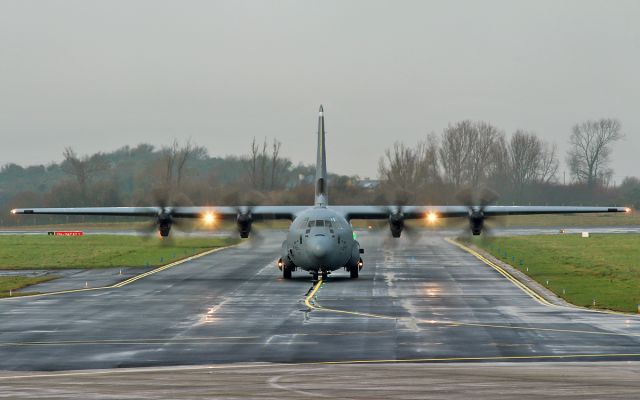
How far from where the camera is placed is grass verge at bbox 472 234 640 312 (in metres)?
49.6

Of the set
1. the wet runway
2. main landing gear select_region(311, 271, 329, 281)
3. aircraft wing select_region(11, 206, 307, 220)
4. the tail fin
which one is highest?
the tail fin

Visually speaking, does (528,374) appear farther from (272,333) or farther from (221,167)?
(221,167)

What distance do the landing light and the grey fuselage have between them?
7529 mm

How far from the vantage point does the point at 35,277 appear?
6306 cm

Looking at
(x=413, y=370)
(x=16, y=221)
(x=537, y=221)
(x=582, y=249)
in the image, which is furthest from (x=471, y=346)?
(x=16, y=221)

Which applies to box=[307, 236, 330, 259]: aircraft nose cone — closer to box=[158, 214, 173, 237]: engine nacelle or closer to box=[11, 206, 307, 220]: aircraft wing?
box=[11, 206, 307, 220]: aircraft wing

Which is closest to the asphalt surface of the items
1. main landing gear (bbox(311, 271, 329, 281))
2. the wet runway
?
the wet runway

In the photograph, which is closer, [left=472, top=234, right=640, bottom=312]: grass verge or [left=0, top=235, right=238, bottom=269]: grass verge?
[left=472, top=234, right=640, bottom=312]: grass verge

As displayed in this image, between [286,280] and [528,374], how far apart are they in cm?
3390

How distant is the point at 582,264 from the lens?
235 feet

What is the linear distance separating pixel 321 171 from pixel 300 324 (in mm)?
25785

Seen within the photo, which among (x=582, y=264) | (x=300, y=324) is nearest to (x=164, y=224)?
(x=300, y=324)

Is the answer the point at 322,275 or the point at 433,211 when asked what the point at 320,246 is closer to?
the point at 322,275

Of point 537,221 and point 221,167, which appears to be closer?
point 537,221
